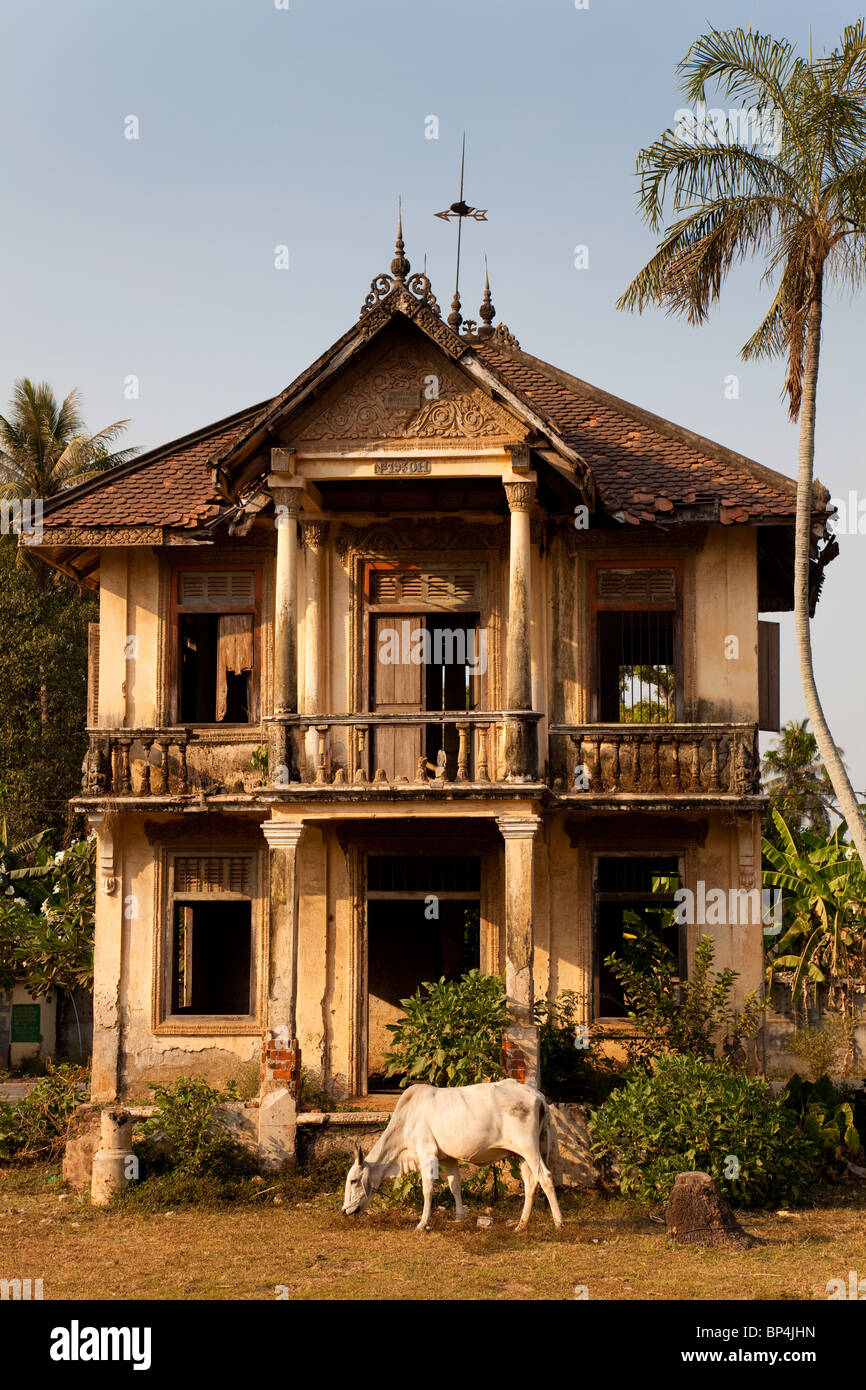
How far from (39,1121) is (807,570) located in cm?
1111

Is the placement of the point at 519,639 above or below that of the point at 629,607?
below

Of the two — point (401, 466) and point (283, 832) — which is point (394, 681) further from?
point (401, 466)

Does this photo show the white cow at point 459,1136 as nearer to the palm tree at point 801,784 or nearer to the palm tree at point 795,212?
the palm tree at point 795,212

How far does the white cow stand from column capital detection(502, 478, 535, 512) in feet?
21.1

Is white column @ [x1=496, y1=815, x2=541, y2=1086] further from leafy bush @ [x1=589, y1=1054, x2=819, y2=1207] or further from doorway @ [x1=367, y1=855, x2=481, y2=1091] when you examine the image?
doorway @ [x1=367, y1=855, x2=481, y2=1091]

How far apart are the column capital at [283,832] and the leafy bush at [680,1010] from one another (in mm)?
3803

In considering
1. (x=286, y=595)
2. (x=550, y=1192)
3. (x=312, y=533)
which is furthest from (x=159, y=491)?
(x=550, y=1192)

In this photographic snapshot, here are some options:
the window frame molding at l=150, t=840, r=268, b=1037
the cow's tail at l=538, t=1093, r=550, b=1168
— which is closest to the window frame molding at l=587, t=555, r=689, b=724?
the window frame molding at l=150, t=840, r=268, b=1037

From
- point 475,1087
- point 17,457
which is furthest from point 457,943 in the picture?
point 17,457

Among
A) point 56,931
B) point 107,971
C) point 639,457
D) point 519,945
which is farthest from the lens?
point 56,931

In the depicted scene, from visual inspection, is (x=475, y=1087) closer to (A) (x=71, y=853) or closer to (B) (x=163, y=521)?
(B) (x=163, y=521)

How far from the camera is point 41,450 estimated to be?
43031mm

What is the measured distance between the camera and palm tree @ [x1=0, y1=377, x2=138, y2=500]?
42719mm

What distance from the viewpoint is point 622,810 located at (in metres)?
18.1
